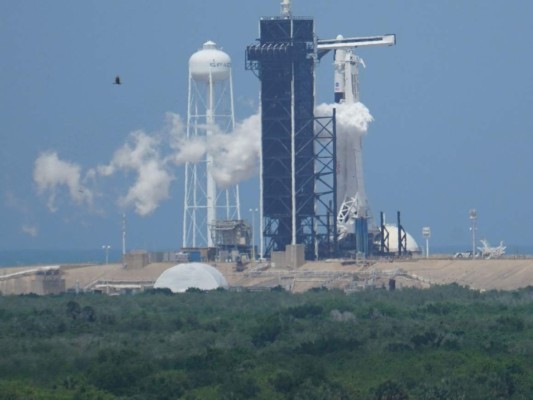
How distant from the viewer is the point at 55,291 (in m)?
133

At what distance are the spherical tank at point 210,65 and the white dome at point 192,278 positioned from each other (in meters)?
15.2

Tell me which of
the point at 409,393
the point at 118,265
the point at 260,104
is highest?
the point at 260,104

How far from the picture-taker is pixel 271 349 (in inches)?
3209

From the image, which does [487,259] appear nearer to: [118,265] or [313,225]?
[313,225]

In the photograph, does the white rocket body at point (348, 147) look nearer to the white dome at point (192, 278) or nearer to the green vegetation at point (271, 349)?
the white dome at point (192, 278)

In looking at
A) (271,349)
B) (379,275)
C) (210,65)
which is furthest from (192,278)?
(271,349)

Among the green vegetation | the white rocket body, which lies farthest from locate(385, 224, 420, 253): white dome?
the green vegetation

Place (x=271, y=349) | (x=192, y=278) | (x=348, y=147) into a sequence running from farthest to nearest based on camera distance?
(x=348, y=147)
(x=192, y=278)
(x=271, y=349)

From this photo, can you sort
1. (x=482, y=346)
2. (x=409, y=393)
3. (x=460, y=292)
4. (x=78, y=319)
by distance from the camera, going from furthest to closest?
(x=460, y=292)
(x=78, y=319)
(x=482, y=346)
(x=409, y=393)

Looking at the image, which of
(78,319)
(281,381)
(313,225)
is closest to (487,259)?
(313,225)

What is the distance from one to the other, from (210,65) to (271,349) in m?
A: 56.9

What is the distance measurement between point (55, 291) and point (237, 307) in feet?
82.4

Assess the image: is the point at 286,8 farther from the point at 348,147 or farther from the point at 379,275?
the point at 379,275

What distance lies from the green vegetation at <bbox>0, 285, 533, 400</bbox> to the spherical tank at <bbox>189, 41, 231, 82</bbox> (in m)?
25.7
